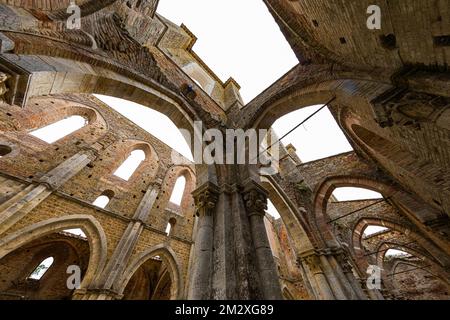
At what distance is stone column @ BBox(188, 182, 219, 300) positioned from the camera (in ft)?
7.86

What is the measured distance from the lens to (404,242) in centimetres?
1137

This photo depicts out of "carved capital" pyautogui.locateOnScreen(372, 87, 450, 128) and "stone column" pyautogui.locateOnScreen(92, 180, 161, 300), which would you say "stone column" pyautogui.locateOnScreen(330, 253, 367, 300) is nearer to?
"carved capital" pyautogui.locateOnScreen(372, 87, 450, 128)

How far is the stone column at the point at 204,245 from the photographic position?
2.39 m

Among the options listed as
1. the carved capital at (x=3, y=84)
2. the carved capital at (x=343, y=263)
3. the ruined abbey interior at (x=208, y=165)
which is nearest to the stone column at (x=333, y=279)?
the ruined abbey interior at (x=208, y=165)

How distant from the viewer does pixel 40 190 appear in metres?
7.21

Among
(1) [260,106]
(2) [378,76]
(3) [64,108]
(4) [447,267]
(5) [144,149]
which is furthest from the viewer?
(5) [144,149]

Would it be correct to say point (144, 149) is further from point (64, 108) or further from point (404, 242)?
point (404, 242)

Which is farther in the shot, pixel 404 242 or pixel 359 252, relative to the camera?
pixel 404 242

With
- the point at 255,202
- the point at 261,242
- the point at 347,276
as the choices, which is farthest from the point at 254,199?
the point at 347,276

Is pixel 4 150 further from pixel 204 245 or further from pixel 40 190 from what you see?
pixel 204 245

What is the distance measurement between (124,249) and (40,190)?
3711 mm

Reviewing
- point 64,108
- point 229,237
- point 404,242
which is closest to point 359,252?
point 404,242

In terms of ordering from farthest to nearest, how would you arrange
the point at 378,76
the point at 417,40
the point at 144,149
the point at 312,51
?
the point at 144,149
the point at 312,51
the point at 378,76
the point at 417,40

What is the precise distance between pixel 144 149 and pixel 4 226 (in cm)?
809
